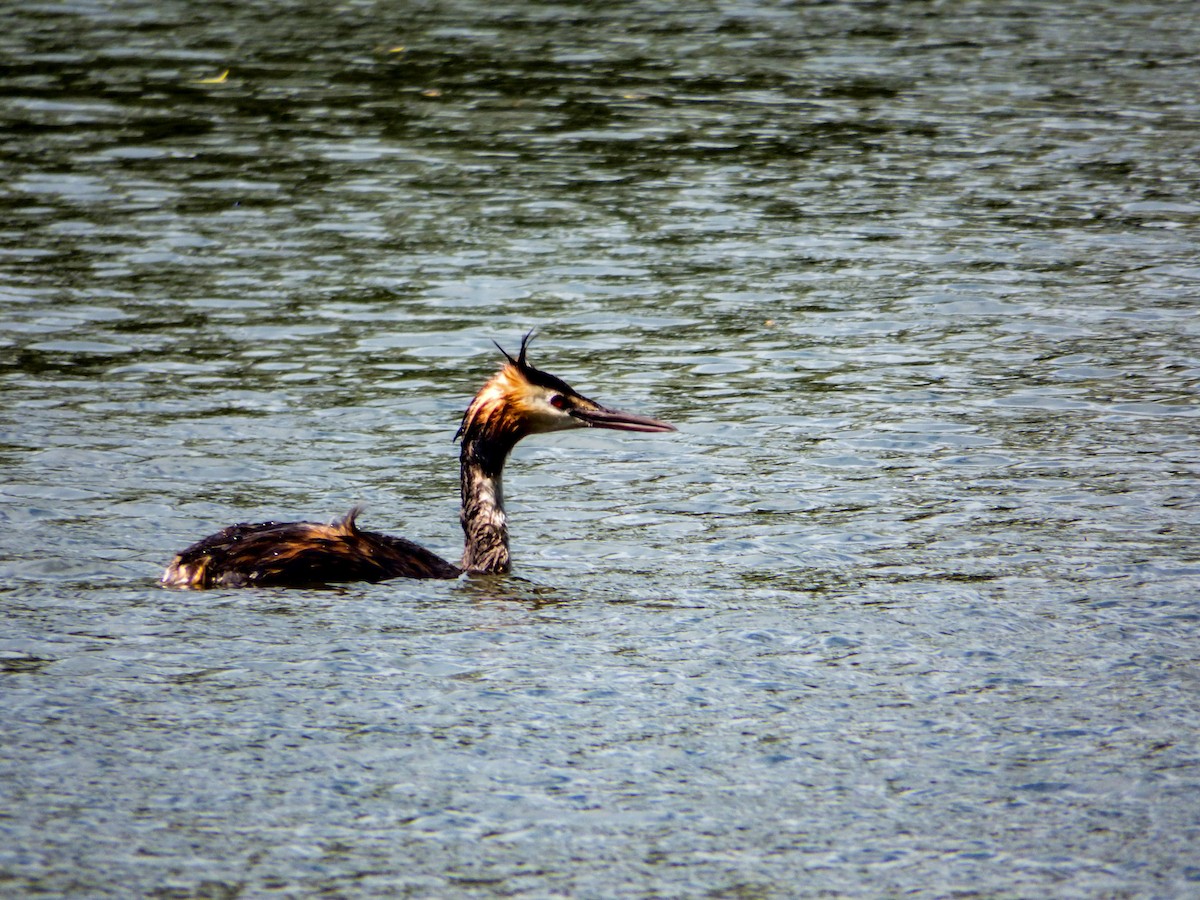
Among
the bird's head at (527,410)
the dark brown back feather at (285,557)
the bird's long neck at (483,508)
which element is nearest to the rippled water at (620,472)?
the dark brown back feather at (285,557)

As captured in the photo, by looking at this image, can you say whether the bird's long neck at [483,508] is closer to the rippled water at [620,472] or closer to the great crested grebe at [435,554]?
the great crested grebe at [435,554]

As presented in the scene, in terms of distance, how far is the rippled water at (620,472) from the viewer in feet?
20.8

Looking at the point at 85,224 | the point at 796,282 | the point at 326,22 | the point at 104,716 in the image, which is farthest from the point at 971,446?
the point at 326,22

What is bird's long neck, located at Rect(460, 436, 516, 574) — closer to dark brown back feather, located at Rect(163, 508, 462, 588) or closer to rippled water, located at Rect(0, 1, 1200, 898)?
rippled water, located at Rect(0, 1, 1200, 898)

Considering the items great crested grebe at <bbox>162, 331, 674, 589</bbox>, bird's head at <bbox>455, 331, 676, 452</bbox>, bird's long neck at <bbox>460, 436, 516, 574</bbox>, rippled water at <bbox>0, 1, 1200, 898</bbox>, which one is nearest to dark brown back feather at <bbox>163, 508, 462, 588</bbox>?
great crested grebe at <bbox>162, 331, 674, 589</bbox>

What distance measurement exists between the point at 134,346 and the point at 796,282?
5.03m

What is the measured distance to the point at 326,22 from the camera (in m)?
26.2

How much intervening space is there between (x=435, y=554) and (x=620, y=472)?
5.70 feet

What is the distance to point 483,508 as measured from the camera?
370 inches

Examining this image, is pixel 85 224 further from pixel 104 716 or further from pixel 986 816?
pixel 986 816

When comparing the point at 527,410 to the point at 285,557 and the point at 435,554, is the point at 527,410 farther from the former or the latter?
the point at 285,557

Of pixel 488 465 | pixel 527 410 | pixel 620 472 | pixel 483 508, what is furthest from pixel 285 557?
pixel 620 472

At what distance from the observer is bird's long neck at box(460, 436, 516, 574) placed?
9328 mm

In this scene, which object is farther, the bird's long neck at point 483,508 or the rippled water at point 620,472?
the bird's long neck at point 483,508
